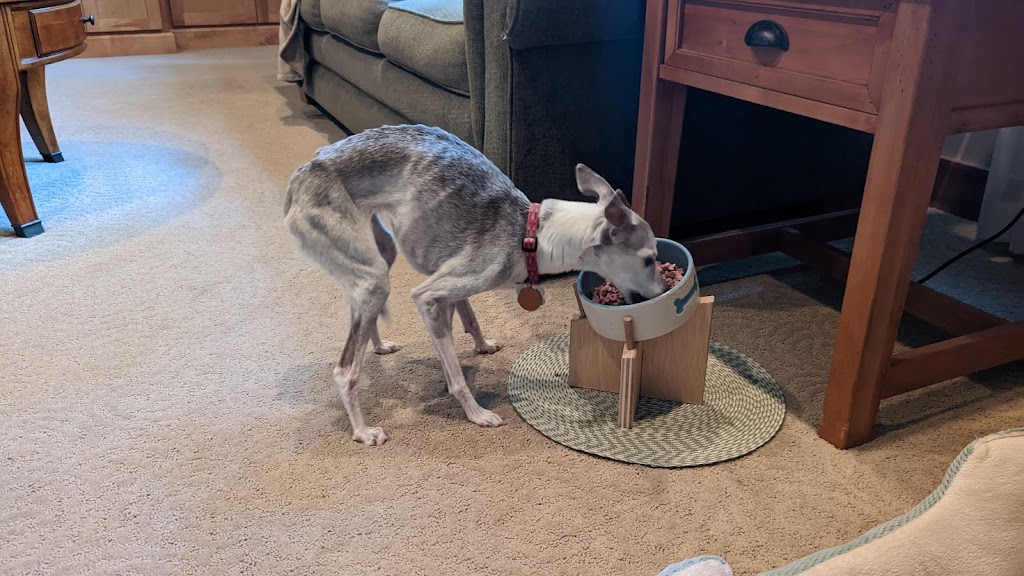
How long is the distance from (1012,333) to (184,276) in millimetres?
1964

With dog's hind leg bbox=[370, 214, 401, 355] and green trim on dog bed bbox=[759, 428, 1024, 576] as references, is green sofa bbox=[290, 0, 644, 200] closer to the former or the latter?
dog's hind leg bbox=[370, 214, 401, 355]

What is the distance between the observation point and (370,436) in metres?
1.38

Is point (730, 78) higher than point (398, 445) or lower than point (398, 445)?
higher

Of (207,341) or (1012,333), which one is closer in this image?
(1012,333)

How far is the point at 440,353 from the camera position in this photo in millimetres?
1421

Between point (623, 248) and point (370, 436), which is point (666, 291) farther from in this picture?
point (370, 436)

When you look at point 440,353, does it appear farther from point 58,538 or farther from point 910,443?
point 910,443

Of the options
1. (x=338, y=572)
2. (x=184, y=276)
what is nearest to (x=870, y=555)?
(x=338, y=572)

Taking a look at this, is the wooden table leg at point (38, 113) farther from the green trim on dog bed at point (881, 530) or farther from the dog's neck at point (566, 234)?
the green trim on dog bed at point (881, 530)

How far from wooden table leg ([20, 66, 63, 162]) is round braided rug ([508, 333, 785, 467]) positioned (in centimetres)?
235

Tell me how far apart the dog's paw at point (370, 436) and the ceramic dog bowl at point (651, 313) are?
17.2 inches

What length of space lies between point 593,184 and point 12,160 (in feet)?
6.17

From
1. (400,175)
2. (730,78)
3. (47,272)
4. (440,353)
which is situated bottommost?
(47,272)

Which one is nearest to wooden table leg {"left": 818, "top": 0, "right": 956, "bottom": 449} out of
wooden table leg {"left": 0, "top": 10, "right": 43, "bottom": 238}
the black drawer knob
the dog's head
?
the black drawer knob
